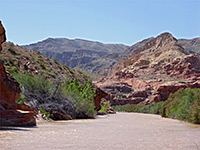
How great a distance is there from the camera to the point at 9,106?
1360 cm

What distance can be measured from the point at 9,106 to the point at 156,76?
103 metres

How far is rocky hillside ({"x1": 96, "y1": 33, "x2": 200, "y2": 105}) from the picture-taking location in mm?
94188

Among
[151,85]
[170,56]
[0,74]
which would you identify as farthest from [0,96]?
[170,56]

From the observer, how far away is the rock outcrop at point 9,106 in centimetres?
1319

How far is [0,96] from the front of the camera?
13.6 m

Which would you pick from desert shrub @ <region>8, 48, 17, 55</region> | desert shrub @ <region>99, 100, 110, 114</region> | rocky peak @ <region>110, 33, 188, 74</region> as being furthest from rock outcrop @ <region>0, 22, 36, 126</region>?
rocky peak @ <region>110, 33, 188, 74</region>

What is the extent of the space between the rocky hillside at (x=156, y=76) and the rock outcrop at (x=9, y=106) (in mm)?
81463

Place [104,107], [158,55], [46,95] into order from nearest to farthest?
[46,95], [104,107], [158,55]

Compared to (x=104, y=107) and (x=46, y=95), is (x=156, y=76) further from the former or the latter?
(x=46, y=95)

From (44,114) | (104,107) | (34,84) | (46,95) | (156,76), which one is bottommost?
(104,107)

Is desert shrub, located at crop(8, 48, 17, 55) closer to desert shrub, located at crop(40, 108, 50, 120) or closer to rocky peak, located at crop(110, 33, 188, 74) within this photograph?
desert shrub, located at crop(40, 108, 50, 120)

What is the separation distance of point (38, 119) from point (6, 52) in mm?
17861

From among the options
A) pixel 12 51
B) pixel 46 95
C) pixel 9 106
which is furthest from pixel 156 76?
pixel 9 106

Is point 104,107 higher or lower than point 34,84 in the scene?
lower
